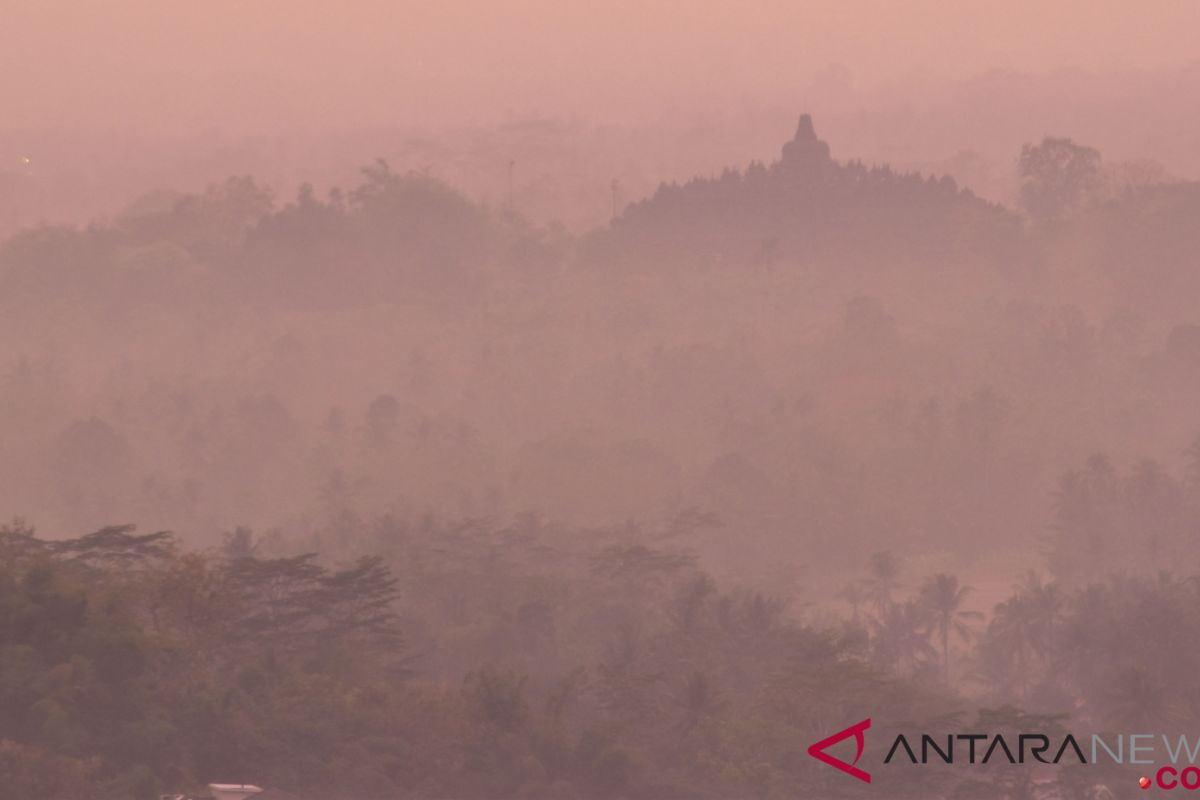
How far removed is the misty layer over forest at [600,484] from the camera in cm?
3962

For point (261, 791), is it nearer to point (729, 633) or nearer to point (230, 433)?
point (729, 633)

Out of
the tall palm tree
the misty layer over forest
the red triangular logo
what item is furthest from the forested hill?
the red triangular logo

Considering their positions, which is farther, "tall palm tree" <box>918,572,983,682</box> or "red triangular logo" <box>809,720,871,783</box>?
"tall palm tree" <box>918,572,983,682</box>

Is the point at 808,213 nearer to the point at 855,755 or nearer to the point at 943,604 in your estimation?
the point at 943,604

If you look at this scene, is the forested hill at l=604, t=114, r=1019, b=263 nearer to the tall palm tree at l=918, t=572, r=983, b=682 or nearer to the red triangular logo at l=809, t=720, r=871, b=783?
the tall palm tree at l=918, t=572, r=983, b=682

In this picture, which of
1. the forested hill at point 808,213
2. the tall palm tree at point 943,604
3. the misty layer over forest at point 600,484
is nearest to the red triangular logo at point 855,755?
the misty layer over forest at point 600,484

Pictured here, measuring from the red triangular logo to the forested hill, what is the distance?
72.4 m

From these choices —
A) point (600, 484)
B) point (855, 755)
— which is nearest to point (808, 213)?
point (600, 484)

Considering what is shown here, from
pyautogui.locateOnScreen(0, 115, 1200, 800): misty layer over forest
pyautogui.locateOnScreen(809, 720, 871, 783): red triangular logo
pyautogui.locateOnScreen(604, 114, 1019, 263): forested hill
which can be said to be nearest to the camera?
pyautogui.locateOnScreen(0, 115, 1200, 800): misty layer over forest

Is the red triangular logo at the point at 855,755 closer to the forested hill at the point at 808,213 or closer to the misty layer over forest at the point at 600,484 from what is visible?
the misty layer over forest at the point at 600,484

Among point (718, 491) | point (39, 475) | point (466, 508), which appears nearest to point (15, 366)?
point (39, 475)

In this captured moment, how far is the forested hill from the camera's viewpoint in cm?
11469

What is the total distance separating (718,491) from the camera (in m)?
88.1

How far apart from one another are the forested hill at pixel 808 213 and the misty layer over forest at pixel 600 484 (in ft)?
0.83
